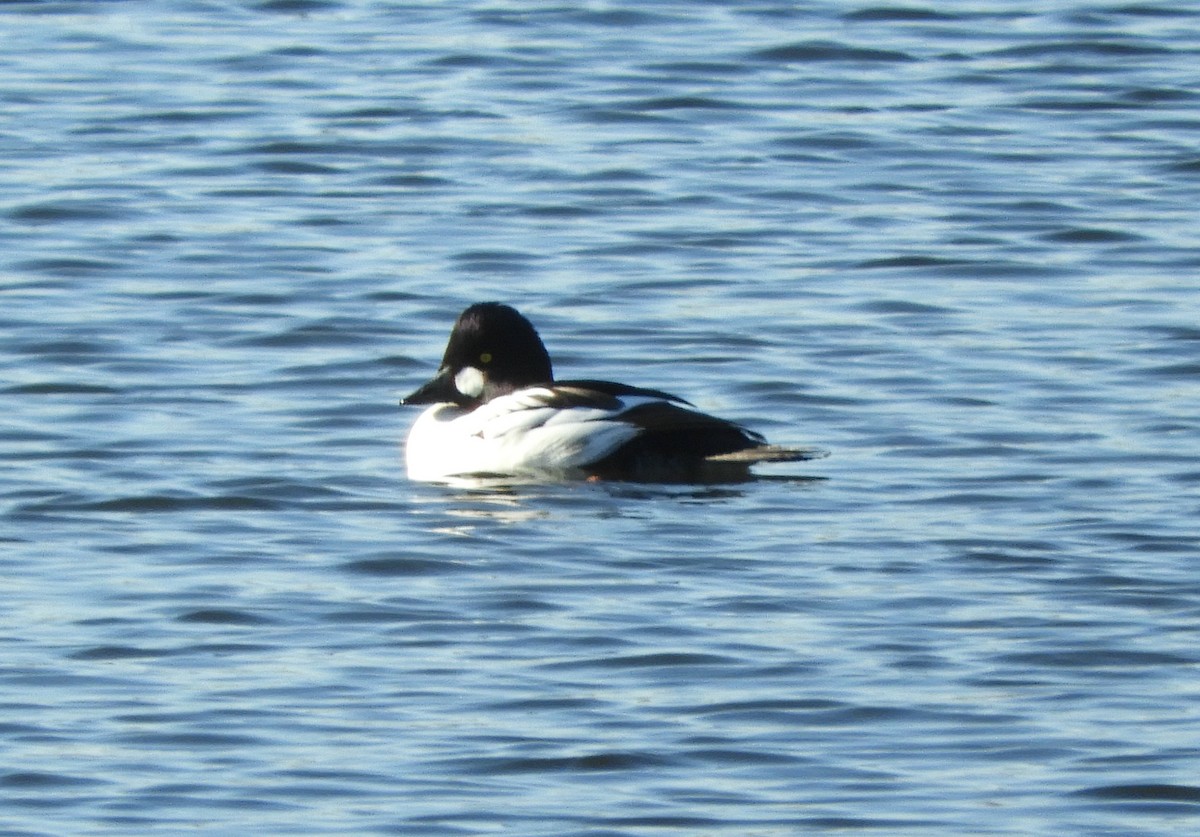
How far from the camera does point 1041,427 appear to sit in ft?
38.9

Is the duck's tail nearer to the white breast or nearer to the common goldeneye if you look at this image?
the common goldeneye

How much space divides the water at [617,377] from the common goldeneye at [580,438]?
0.51 ft

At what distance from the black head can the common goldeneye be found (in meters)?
0.01

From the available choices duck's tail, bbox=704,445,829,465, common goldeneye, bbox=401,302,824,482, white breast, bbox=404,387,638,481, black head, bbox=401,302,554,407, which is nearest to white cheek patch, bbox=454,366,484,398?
black head, bbox=401,302,554,407

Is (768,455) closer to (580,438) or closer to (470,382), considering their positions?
(580,438)

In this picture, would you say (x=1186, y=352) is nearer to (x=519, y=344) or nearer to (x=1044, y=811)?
(x=519, y=344)

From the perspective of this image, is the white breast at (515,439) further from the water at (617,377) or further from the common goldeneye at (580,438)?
the water at (617,377)

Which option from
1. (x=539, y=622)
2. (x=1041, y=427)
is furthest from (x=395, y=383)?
(x=539, y=622)

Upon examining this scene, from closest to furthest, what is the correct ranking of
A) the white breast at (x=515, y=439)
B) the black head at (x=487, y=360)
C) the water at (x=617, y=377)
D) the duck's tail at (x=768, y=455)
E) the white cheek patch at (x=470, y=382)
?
1. the water at (x=617, y=377)
2. the duck's tail at (x=768, y=455)
3. the white breast at (x=515, y=439)
4. the black head at (x=487, y=360)
5. the white cheek patch at (x=470, y=382)

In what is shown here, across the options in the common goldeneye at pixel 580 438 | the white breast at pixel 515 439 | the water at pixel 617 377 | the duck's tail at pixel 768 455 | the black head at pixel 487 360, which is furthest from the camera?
the black head at pixel 487 360

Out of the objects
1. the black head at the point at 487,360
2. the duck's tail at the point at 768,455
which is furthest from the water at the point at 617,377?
the black head at the point at 487,360

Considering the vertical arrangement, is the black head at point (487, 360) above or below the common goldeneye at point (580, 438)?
above

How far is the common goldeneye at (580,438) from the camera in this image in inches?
448

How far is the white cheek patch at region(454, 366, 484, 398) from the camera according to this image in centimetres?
1224
